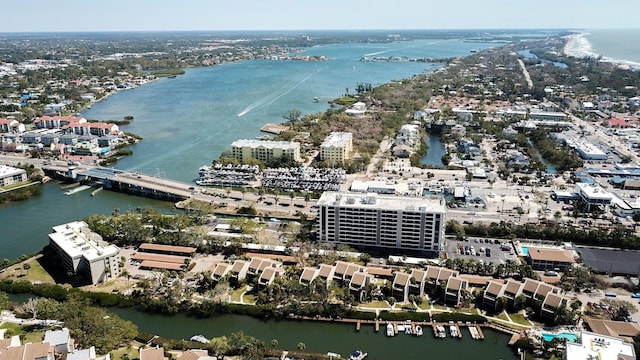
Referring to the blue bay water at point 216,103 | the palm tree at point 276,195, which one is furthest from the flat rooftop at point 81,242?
the blue bay water at point 216,103

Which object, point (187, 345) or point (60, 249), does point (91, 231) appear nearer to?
point (60, 249)

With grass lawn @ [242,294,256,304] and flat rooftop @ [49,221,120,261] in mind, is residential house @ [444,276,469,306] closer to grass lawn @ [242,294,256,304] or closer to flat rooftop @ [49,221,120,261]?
grass lawn @ [242,294,256,304]

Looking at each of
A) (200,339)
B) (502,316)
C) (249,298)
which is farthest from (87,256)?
(502,316)

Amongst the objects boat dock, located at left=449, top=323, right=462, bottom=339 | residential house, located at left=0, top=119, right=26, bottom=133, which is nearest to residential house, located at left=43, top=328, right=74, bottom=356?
boat dock, located at left=449, top=323, right=462, bottom=339

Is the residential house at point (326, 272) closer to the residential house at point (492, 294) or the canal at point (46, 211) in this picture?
the residential house at point (492, 294)

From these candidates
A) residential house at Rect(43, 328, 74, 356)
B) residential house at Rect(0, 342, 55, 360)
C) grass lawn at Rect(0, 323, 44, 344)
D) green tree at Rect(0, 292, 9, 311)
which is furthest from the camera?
green tree at Rect(0, 292, 9, 311)

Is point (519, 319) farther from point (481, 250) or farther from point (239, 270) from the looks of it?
point (239, 270)

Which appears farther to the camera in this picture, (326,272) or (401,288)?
(326,272)
